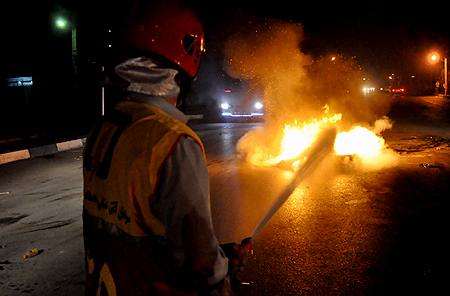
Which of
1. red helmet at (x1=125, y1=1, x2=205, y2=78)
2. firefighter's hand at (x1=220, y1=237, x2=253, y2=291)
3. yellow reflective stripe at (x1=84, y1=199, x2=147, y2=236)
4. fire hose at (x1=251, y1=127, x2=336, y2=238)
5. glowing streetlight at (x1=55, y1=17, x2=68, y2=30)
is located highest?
glowing streetlight at (x1=55, y1=17, x2=68, y2=30)

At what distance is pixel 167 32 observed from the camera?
1616mm

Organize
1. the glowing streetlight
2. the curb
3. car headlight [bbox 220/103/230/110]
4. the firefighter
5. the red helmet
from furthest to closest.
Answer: car headlight [bbox 220/103/230/110] → the glowing streetlight → the curb → the red helmet → the firefighter

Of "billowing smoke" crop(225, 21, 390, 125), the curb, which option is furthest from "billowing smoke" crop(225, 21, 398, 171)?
the curb

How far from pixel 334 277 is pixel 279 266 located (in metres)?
0.59

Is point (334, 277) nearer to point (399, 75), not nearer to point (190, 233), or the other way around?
point (190, 233)

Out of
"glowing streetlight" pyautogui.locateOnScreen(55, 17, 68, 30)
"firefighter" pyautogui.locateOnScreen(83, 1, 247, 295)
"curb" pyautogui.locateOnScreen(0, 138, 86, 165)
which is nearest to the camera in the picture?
"firefighter" pyautogui.locateOnScreen(83, 1, 247, 295)

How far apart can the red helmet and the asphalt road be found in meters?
2.78

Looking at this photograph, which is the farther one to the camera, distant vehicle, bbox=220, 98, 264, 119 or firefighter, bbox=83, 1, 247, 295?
distant vehicle, bbox=220, 98, 264, 119

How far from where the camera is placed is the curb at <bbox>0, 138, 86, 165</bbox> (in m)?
12.3

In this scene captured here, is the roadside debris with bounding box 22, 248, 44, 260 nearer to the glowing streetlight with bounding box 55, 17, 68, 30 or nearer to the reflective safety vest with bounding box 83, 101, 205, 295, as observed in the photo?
the reflective safety vest with bounding box 83, 101, 205, 295

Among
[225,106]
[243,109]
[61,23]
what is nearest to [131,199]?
[61,23]

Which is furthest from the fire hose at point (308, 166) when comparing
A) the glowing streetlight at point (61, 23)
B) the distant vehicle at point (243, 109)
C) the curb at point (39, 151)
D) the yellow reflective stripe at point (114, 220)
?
the glowing streetlight at point (61, 23)

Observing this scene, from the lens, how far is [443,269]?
4.15 m

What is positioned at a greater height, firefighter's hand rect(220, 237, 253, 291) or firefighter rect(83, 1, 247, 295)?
firefighter rect(83, 1, 247, 295)
